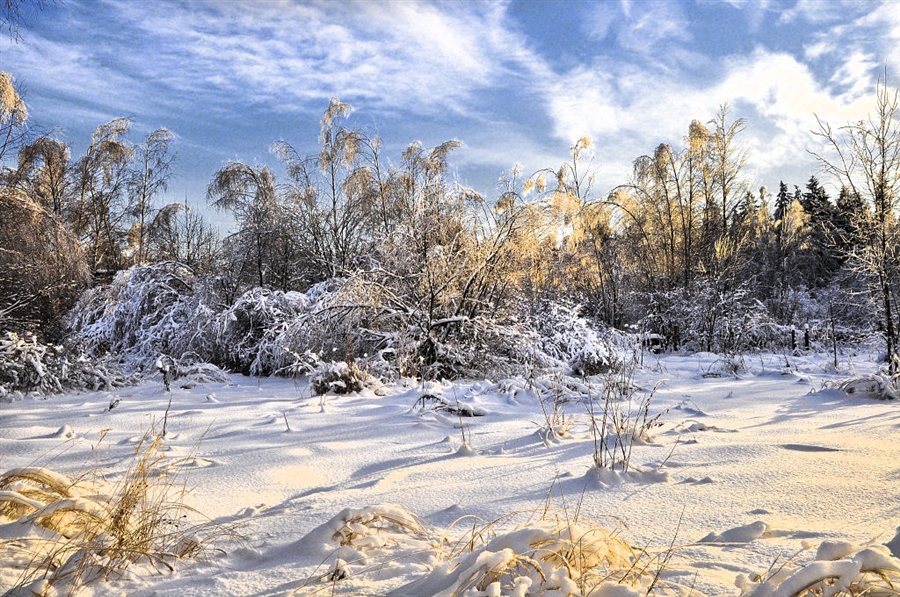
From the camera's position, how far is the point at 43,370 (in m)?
6.18

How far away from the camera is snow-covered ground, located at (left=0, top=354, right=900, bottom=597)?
1538 mm

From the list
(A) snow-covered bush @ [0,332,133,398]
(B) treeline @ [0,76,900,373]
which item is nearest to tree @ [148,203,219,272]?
(B) treeline @ [0,76,900,373]

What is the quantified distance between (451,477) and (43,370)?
5.76m

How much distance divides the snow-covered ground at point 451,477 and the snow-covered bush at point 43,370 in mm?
711

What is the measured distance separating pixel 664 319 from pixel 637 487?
13090mm

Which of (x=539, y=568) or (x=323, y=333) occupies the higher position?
(x=323, y=333)

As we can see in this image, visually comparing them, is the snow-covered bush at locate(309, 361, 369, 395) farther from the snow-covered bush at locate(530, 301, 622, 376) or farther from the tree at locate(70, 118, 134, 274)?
→ the tree at locate(70, 118, 134, 274)

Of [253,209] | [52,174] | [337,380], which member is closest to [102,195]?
[52,174]

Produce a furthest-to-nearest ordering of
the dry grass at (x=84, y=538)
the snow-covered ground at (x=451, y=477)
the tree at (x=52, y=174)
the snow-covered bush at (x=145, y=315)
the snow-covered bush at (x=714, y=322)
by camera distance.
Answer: the tree at (x=52, y=174) < the snow-covered bush at (x=714, y=322) < the snow-covered bush at (x=145, y=315) < the snow-covered ground at (x=451, y=477) < the dry grass at (x=84, y=538)

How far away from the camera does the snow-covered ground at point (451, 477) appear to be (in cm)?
154

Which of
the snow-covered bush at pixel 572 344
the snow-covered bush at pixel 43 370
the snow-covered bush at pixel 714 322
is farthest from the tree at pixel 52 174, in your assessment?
the snow-covered bush at pixel 714 322

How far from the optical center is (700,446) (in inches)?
125

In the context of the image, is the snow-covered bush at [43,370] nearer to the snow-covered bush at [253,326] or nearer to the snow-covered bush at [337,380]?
the snow-covered bush at [253,326]

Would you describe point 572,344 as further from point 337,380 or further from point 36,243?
point 36,243
